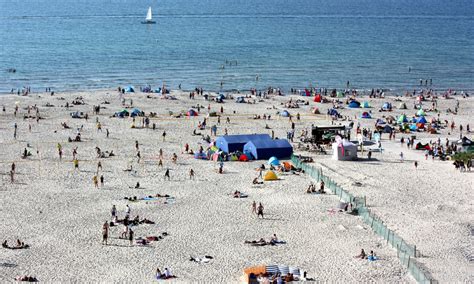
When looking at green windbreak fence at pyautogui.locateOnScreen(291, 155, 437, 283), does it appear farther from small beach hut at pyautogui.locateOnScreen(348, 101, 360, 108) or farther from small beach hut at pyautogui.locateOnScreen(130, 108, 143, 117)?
small beach hut at pyautogui.locateOnScreen(348, 101, 360, 108)

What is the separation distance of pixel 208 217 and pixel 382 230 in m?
8.71

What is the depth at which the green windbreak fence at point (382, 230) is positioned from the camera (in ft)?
104

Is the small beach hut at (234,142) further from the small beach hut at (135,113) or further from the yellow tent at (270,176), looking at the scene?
the small beach hut at (135,113)

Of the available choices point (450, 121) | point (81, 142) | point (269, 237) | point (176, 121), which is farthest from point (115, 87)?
point (269, 237)

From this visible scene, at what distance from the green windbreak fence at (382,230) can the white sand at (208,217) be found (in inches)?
17.6

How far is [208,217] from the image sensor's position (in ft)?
129

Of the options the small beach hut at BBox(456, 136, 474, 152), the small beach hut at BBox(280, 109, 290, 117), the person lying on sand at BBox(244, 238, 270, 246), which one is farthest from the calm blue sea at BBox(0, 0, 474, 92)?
the person lying on sand at BBox(244, 238, 270, 246)

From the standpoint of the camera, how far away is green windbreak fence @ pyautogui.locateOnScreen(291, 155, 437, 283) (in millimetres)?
31836

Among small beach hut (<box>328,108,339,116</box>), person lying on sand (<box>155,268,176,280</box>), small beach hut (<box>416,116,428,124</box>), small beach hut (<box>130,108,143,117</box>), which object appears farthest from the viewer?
small beach hut (<box>328,108,339,116</box>)

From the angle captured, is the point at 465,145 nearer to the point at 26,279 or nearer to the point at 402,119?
the point at 402,119

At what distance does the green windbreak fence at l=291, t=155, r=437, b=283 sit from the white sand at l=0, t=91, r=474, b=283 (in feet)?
1.47

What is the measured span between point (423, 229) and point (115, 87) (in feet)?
179

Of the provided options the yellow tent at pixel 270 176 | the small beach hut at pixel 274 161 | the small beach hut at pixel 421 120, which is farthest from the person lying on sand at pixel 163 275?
the small beach hut at pixel 421 120

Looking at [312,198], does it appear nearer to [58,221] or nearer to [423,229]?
[423,229]
